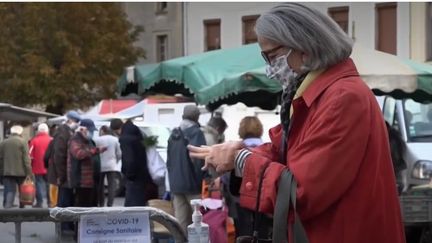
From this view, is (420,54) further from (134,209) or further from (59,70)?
(134,209)

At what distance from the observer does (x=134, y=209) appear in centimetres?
416

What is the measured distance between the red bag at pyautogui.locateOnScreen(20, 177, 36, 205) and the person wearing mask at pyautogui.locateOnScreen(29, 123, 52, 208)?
1.34 meters

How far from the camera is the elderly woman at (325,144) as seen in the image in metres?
2.67

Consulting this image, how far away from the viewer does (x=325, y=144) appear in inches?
105

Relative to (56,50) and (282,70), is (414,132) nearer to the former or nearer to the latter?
(282,70)

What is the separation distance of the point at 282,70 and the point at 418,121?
28.9ft

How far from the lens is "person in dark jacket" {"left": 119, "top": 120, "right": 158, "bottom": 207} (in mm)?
11289

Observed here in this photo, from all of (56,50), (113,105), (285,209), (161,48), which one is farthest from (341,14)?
(285,209)

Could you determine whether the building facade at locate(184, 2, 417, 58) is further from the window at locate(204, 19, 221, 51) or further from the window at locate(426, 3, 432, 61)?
the window at locate(426, 3, 432, 61)

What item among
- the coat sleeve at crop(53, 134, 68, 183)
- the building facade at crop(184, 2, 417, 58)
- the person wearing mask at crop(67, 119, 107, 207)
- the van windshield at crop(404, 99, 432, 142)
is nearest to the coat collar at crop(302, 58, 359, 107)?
the van windshield at crop(404, 99, 432, 142)

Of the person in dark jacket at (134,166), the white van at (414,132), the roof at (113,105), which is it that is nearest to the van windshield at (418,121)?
Result: the white van at (414,132)

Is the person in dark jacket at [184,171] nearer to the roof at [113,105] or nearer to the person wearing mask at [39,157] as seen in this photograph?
the person wearing mask at [39,157]

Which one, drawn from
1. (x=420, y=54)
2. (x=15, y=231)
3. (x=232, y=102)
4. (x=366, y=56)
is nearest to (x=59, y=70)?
(x=420, y=54)

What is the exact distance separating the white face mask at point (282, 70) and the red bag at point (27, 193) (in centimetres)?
1316
